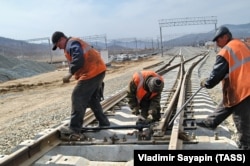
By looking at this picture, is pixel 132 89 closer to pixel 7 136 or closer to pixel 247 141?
pixel 247 141

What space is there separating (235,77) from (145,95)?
1840 millimetres

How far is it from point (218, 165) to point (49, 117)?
6167 millimetres

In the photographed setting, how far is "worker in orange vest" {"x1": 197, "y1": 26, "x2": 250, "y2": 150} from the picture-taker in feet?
17.1

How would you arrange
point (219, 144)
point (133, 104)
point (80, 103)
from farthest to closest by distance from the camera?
1. point (133, 104)
2. point (80, 103)
3. point (219, 144)

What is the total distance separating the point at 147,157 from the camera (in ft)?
15.2

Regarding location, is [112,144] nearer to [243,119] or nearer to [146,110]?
[146,110]

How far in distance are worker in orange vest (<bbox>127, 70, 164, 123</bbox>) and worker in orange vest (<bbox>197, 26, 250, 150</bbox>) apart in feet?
3.60

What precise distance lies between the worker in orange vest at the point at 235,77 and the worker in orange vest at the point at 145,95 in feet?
3.60

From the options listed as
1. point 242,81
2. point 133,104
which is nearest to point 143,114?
point 133,104

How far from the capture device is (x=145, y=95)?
6688 millimetres

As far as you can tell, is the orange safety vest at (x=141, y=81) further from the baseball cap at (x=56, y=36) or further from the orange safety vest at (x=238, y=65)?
the orange safety vest at (x=238, y=65)

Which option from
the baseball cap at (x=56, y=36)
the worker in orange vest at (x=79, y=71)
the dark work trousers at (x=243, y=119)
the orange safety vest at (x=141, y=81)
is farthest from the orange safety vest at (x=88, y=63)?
the dark work trousers at (x=243, y=119)

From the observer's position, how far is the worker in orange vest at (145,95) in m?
6.47

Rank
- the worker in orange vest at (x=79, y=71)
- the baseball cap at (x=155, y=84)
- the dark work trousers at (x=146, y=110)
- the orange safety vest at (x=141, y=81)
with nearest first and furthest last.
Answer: the baseball cap at (x=155, y=84), the worker in orange vest at (x=79, y=71), the orange safety vest at (x=141, y=81), the dark work trousers at (x=146, y=110)
